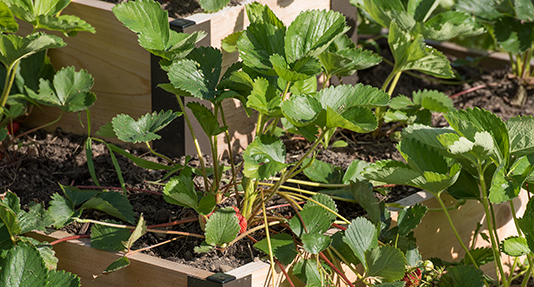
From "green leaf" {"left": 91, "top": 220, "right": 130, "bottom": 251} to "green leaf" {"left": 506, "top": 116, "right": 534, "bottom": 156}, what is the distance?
70 centimetres

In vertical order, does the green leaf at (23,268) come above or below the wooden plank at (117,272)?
above

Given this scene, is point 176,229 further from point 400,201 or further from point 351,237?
point 400,201

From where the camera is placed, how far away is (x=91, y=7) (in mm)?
1482

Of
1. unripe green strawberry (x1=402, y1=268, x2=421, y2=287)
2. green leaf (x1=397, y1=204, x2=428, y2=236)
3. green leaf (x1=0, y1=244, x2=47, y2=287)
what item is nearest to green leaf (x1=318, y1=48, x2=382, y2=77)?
green leaf (x1=397, y1=204, x2=428, y2=236)

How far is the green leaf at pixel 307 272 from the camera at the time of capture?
1.04 meters

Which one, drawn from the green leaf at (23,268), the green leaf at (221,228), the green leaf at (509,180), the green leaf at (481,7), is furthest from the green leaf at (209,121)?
the green leaf at (481,7)

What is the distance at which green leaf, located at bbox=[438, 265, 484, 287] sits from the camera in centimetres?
114

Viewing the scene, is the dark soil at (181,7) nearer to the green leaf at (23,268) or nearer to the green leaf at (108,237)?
the green leaf at (108,237)

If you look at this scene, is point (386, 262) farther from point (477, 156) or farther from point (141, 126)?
point (141, 126)

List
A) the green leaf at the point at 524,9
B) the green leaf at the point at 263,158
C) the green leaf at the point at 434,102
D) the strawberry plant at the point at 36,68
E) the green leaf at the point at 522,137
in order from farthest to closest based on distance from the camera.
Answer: the green leaf at the point at 524,9 → the green leaf at the point at 434,102 → the strawberry plant at the point at 36,68 → the green leaf at the point at 522,137 → the green leaf at the point at 263,158

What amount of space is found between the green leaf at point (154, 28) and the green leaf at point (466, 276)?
0.65m

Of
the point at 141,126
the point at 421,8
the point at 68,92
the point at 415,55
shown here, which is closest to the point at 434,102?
the point at 415,55

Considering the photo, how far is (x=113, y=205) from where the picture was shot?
46.4 inches

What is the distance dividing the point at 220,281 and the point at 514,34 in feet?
4.56
